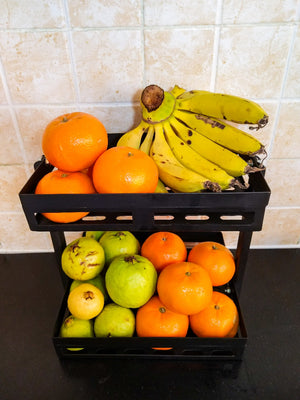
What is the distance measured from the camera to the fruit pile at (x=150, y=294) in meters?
0.57

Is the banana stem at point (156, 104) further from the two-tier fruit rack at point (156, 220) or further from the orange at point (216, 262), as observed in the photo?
the orange at point (216, 262)

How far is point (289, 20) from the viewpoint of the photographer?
24.2 inches

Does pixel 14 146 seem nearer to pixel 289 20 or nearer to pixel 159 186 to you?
pixel 159 186

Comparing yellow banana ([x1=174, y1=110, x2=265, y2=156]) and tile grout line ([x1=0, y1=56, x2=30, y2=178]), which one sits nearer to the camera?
yellow banana ([x1=174, y1=110, x2=265, y2=156])

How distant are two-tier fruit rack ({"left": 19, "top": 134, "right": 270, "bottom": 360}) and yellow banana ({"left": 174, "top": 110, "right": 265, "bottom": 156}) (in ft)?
0.18

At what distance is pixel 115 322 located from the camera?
597mm

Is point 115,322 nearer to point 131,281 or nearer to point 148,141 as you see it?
point 131,281

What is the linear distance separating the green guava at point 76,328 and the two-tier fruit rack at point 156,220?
13 millimetres

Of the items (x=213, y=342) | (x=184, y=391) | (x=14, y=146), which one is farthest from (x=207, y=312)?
(x=14, y=146)

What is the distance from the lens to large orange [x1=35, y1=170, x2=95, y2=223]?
0.53 meters

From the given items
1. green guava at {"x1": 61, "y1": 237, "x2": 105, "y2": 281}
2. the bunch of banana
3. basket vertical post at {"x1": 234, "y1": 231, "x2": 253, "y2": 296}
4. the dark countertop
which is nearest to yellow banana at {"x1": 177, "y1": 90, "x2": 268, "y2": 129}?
the bunch of banana

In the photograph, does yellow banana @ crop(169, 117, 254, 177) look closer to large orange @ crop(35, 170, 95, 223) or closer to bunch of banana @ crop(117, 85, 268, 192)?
bunch of banana @ crop(117, 85, 268, 192)

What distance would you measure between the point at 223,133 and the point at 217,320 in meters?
0.36

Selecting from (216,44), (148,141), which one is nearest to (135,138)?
(148,141)
